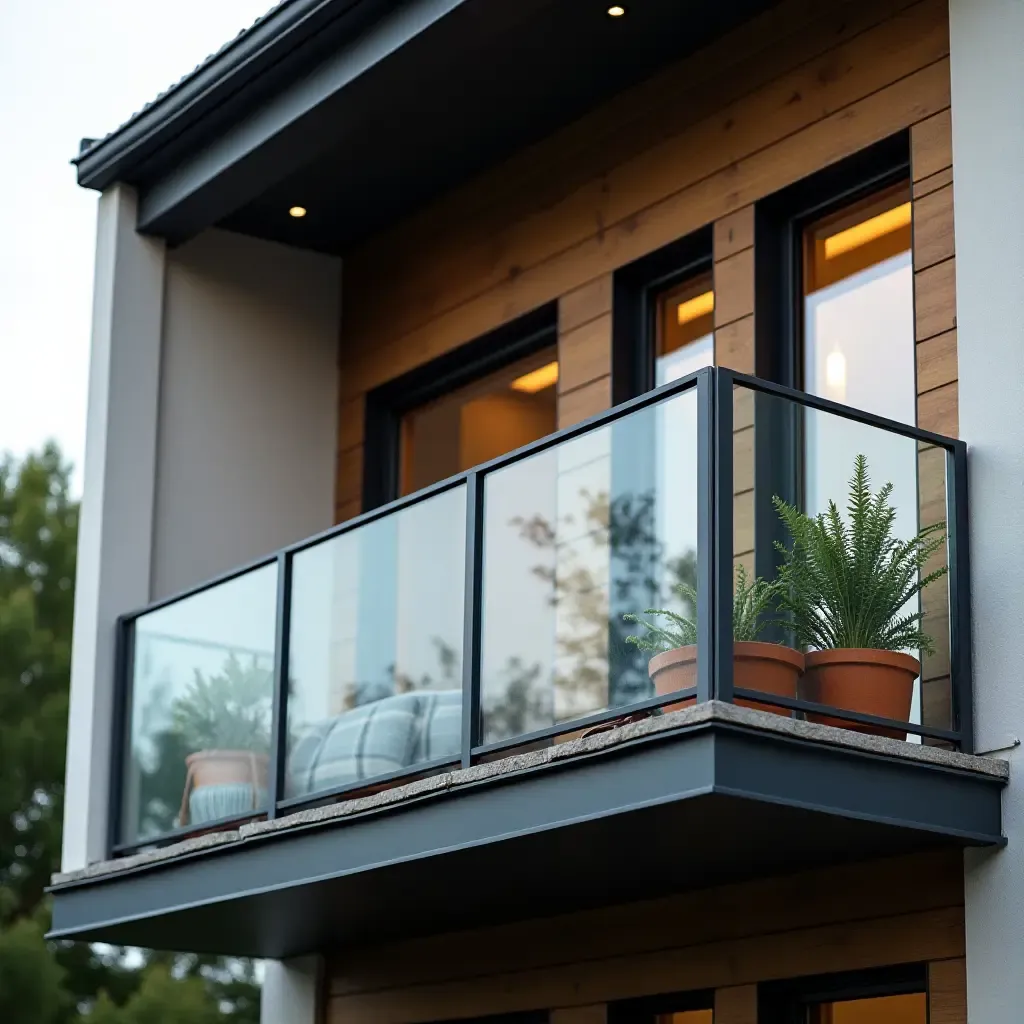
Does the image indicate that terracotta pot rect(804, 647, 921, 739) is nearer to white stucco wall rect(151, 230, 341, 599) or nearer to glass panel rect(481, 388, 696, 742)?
glass panel rect(481, 388, 696, 742)

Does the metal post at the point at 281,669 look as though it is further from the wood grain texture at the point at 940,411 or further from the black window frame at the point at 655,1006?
the wood grain texture at the point at 940,411

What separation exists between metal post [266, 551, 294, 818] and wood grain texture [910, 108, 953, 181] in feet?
8.15

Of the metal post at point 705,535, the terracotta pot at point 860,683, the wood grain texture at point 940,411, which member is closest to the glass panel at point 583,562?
the metal post at point 705,535

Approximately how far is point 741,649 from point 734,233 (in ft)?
7.33

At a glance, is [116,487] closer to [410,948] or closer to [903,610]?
[410,948]

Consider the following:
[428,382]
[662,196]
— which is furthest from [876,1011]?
[428,382]

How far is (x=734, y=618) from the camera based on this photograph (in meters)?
5.05

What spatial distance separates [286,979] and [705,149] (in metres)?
3.79

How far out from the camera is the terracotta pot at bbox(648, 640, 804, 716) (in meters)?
4.98

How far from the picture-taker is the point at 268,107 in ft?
24.4

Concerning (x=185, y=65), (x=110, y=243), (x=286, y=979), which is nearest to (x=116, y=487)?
(x=110, y=243)

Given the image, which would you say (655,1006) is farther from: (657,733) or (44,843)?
(44,843)

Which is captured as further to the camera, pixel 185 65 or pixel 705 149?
pixel 185 65

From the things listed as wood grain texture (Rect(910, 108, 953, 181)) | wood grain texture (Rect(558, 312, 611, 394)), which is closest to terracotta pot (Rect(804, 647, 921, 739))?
wood grain texture (Rect(910, 108, 953, 181))
